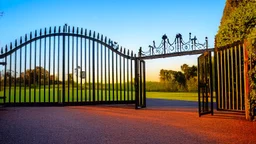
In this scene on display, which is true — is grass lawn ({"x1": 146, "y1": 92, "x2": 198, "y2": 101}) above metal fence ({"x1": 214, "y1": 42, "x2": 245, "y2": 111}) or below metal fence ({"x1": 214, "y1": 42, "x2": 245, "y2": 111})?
below

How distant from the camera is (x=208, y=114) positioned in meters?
9.91

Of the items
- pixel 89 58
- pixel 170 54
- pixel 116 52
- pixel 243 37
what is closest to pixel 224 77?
pixel 243 37

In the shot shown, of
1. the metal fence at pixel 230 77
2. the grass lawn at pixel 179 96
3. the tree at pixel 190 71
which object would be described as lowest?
the grass lawn at pixel 179 96

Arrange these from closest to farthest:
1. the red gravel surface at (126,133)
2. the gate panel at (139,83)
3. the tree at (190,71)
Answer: the red gravel surface at (126,133) → the gate panel at (139,83) → the tree at (190,71)

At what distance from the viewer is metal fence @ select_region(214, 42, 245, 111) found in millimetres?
9202

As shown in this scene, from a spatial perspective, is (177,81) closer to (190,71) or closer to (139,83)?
(190,71)

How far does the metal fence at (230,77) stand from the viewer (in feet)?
30.2

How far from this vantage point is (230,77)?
9.91 metres

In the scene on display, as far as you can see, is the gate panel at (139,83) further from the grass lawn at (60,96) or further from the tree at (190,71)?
the tree at (190,71)

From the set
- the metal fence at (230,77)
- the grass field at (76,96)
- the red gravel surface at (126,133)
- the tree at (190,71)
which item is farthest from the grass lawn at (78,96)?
the tree at (190,71)

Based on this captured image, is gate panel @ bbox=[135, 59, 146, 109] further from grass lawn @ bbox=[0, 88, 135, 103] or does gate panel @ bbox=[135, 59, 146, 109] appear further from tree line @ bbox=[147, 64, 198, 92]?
tree line @ bbox=[147, 64, 198, 92]

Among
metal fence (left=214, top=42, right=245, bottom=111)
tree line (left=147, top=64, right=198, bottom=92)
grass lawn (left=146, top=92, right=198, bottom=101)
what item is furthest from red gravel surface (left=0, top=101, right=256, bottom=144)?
tree line (left=147, top=64, right=198, bottom=92)

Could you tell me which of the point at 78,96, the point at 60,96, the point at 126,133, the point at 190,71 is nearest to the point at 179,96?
the point at 78,96

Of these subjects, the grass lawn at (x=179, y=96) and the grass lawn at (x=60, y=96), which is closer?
the grass lawn at (x=60, y=96)
